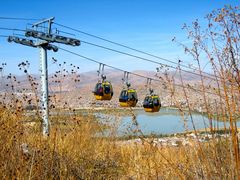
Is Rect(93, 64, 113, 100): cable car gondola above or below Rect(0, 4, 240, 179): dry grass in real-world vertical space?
above

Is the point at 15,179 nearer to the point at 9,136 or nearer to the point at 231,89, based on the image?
the point at 9,136

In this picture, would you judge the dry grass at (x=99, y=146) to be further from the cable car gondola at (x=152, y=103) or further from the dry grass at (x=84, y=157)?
the cable car gondola at (x=152, y=103)

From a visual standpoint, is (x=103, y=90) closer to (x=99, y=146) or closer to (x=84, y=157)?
(x=99, y=146)

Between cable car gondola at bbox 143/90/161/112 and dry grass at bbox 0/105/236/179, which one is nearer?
dry grass at bbox 0/105/236/179

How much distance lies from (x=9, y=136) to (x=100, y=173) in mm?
1259

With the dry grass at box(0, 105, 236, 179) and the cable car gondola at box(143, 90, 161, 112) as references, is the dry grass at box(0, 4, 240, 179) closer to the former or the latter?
the dry grass at box(0, 105, 236, 179)

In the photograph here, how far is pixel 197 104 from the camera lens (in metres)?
2.00

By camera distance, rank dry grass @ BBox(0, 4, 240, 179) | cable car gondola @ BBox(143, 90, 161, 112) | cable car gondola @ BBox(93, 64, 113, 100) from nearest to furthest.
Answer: dry grass @ BBox(0, 4, 240, 179) < cable car gondola @ BBox(93, 64, 113, 100) < cable car gondola @ BBox(143, 90, 161, 112)

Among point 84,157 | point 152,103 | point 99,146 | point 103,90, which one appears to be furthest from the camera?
point 152,103

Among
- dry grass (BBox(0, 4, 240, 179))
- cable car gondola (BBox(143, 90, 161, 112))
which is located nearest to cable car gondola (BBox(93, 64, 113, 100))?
cable car gondola (BBox(143, 90, 161, 112))

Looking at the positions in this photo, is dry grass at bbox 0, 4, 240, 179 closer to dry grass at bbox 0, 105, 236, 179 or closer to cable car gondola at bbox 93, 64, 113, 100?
dry grass at bbox 0, 105, 236, 179

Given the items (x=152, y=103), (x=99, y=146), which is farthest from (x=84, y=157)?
(x=152, y=103)

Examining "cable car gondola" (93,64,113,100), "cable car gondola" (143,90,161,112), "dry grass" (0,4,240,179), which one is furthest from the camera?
"cable car gondola" (143,90,161,112)

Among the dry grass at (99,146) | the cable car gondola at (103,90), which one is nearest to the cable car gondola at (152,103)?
the cable car gondola at (103,90)
